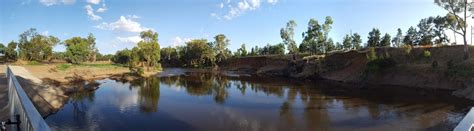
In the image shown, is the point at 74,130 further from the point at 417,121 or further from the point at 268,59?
the point at 268,59

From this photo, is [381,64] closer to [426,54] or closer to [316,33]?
[426,54]

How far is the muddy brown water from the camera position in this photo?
1975cm

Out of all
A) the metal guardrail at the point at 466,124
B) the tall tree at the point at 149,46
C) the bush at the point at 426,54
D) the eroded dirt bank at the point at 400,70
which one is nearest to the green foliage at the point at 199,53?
the tall tree at the point at 149,46

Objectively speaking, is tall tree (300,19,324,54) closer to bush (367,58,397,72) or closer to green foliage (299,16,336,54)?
green foliage (299,16,336,54)

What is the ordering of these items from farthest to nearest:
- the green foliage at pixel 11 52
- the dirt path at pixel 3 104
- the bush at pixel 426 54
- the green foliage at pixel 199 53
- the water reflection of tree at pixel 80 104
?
the green foliage at pixel 199 53 → the green foliage at pixel 11 52 → the bush at pixel 426 54 → the water reflection of tree at pixel 80 104 → the dirt path at pixel 3 104

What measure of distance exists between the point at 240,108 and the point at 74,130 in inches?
484

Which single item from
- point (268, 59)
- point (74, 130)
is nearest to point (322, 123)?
point (74, 130)

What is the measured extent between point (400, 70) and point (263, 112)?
2788 cm

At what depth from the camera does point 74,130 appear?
59.7ft

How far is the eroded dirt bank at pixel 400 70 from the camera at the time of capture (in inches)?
1404

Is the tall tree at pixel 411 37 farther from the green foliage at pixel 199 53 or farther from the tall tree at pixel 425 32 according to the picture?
the green foliage at pixel 199 53

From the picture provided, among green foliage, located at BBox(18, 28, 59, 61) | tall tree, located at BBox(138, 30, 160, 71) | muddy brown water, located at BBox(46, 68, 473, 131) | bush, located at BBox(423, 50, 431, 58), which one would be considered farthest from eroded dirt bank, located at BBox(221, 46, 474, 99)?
green foliage, located at BBox(18, 28, 59, 61)

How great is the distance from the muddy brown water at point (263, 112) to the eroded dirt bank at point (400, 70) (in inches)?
135

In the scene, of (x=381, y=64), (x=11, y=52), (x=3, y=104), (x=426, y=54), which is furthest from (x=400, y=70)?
(x=11, y=52)
